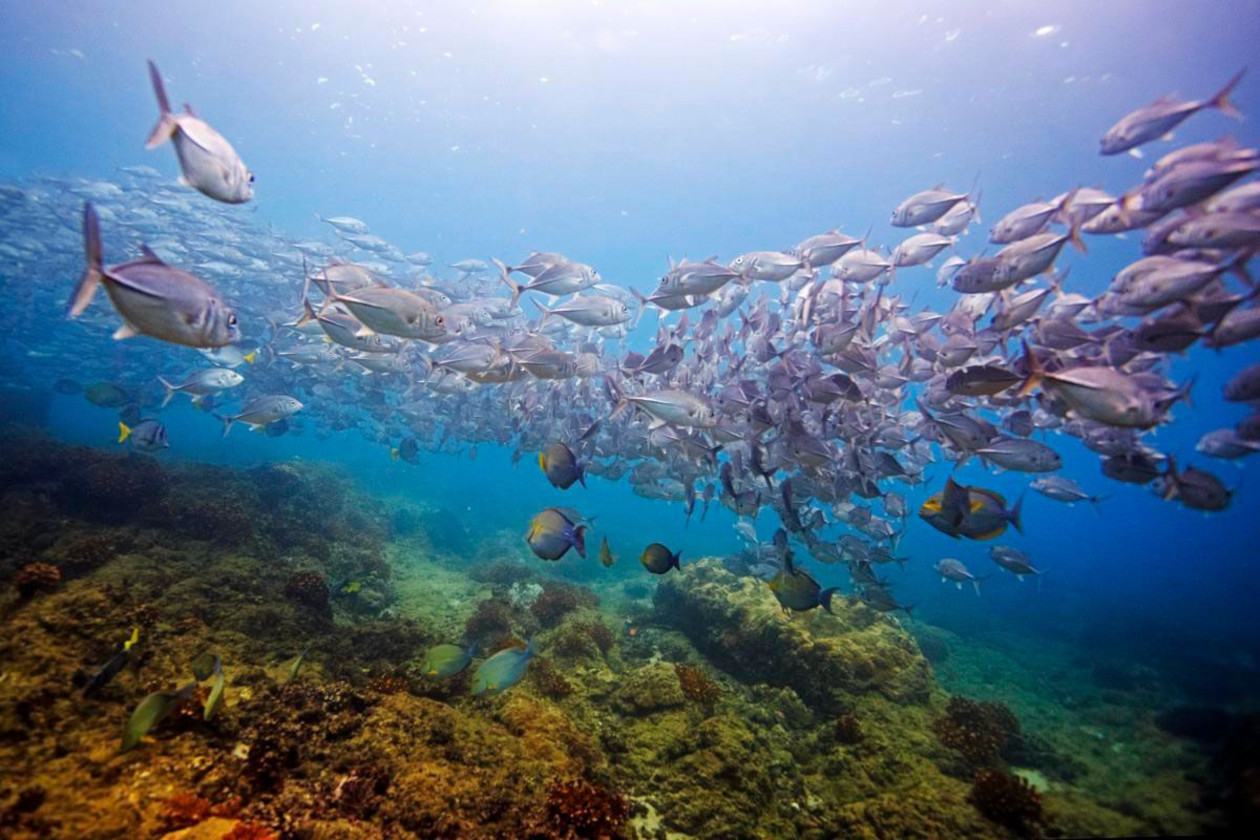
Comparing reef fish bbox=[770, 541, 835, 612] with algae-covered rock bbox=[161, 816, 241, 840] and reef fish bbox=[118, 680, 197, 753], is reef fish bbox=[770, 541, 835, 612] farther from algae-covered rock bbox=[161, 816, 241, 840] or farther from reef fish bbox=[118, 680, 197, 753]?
reef fish bbox=[118, 680, 197, 753]

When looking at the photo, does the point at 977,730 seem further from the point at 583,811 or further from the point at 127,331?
the point at 127,331

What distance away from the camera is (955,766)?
5.94 metres

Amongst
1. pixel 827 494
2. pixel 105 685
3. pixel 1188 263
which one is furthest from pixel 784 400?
pixel 105 685

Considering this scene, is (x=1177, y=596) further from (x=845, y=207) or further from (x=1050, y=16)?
(x=1050, y=16)

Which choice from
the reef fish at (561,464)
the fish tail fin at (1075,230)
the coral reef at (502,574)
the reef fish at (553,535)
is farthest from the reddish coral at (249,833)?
the coral reef at (502,574)

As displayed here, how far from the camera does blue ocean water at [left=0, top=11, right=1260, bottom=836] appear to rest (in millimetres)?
20000

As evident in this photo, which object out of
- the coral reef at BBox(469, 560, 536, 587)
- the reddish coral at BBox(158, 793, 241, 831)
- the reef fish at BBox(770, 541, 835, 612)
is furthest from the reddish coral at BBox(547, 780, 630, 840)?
the coral reef at BBox(469, 560, 536, 587)

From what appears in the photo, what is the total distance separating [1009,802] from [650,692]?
428 centimetres

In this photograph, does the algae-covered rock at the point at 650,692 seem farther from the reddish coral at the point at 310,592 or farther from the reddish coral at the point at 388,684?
the reddish coral at the point at 310,592

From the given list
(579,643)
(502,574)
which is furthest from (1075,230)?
(502,574)

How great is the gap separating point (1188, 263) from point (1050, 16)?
2291cm

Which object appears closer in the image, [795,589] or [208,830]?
[208,830]

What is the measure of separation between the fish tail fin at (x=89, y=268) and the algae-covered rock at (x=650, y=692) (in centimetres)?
734

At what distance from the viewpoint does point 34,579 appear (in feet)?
16.6
